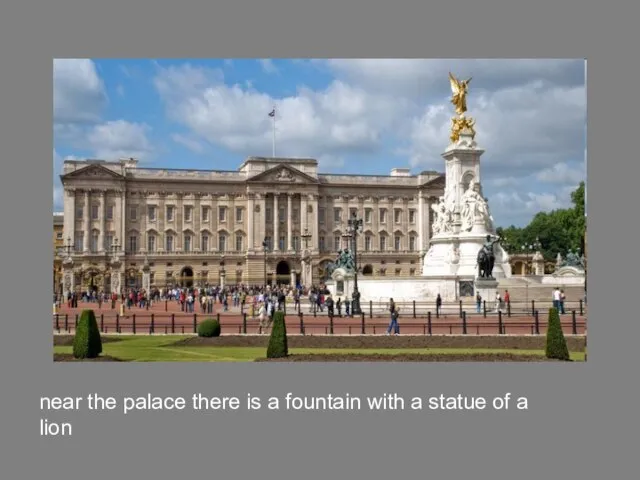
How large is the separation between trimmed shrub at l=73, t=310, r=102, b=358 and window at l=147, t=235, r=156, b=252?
7302 cm

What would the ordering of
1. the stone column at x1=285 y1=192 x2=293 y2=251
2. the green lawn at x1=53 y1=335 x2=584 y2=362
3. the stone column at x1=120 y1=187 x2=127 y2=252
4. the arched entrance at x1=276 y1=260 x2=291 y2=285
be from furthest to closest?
the stone column at x1=285 y1=192 x2=293 y2=251, the arched entrance at x1=276 y1=260 x2=291 y2=285, the stone column at x1=120 y1=187 x2=127 y2=252, the green lawn at x1=53 y1=335 x2=584 y2=362

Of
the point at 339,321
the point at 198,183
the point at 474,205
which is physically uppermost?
the point at 198,183

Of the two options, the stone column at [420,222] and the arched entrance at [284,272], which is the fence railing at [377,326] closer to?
the arched entrance at [284,272]

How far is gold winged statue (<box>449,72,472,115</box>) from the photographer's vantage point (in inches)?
1937

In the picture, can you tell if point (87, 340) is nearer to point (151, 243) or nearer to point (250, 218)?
point (151, 243)

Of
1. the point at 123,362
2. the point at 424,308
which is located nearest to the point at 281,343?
the point at 123,362

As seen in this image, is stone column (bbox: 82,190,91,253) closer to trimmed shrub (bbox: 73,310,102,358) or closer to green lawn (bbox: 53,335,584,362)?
green lawn (bbox: 53,335,584,362)

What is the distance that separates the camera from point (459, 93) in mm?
49281

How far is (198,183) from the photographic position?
310 feet

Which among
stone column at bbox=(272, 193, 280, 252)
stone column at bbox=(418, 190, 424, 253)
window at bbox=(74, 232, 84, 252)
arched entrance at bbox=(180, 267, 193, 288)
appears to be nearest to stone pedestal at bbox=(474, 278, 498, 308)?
arched entrance at bbox=(180, 267, 193, 288)

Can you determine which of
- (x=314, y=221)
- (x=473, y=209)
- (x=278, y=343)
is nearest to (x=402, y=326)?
(x=278, y=343)

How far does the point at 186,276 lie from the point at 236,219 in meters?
9.27

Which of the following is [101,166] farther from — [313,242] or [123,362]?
[123,362]

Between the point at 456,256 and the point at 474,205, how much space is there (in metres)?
3.34
